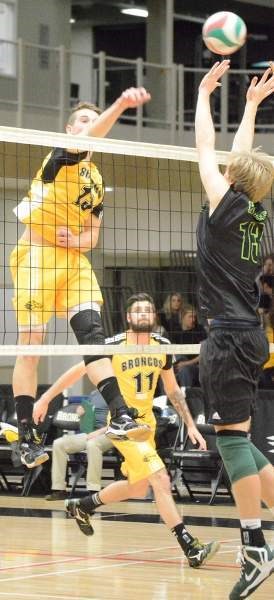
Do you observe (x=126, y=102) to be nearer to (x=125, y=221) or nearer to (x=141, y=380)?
(x=141, y=380)

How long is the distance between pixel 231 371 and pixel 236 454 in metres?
0.40

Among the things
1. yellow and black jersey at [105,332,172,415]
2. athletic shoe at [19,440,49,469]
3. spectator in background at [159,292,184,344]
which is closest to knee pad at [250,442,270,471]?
athletic shoe at [19,440,49,469]

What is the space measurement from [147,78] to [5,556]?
15.8 meters

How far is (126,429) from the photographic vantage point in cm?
770

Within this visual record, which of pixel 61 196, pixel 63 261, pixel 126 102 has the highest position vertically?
pixel 126 102

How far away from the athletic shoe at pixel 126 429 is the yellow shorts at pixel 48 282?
77 cm

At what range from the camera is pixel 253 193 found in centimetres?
614

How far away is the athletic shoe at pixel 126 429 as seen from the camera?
25.2ft

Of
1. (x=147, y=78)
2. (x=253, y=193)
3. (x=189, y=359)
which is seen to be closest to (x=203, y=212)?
(x=253, y=193)

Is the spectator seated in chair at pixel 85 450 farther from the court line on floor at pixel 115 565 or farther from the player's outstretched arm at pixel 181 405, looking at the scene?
the court line on floor at pixel 115 565

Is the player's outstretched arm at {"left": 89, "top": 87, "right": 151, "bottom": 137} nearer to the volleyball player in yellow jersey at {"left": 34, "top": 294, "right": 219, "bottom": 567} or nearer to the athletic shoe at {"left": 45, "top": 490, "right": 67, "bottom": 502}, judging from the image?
the volleyball player in yellow jersey at {"left": 34, "top": 294, "right": 219, "bottom": 567}

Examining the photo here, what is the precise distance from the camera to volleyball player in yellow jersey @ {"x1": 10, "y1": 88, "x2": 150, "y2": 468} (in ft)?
25.8

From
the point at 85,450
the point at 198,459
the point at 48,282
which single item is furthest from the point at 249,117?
the point at 85,450

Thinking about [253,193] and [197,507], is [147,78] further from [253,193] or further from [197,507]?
[253,193]
